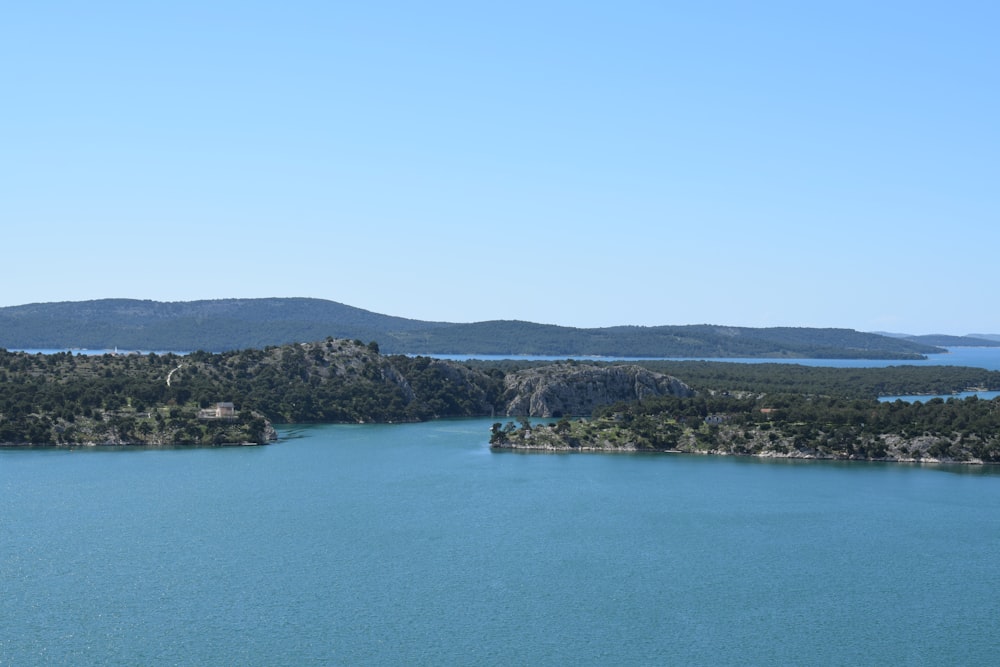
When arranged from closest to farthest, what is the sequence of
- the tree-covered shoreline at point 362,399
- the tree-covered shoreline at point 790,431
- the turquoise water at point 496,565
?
the turquoise water at point 496,565, the tree-covered shoreline at point 790,431, the tree-covered shoreline at point 362,399

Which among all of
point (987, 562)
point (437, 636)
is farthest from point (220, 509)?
point (987, 562)

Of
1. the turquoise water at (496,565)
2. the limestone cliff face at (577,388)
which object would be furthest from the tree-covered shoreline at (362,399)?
the turquoise water at (496,565)

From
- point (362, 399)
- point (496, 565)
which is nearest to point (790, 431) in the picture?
point (496, 565)

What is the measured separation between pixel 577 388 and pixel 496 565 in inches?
3875

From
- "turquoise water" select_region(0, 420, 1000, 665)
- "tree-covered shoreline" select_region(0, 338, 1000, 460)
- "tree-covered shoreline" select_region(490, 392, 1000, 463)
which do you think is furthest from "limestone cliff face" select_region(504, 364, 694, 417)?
"turquoise water" select_region(0, 420, 1000, 665)

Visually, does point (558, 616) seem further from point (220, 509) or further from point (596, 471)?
point (596, 471)

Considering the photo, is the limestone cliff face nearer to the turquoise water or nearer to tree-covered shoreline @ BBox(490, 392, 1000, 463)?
tree-covered shoreline @ BBox(490, 392, 1000, 463)

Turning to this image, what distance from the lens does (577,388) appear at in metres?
157

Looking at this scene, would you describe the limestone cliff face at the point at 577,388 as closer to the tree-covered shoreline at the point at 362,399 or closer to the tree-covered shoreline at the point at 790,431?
the tree-covered shoreline at the point at 362,399

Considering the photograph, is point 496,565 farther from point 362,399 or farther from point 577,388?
point 577,388

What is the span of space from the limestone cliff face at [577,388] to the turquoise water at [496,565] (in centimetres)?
5819

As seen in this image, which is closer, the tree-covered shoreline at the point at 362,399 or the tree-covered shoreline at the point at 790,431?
the tree-covered shoreline at the point at 790,431

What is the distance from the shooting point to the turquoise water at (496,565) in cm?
4672

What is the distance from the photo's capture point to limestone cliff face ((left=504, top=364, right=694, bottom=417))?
509 feet
